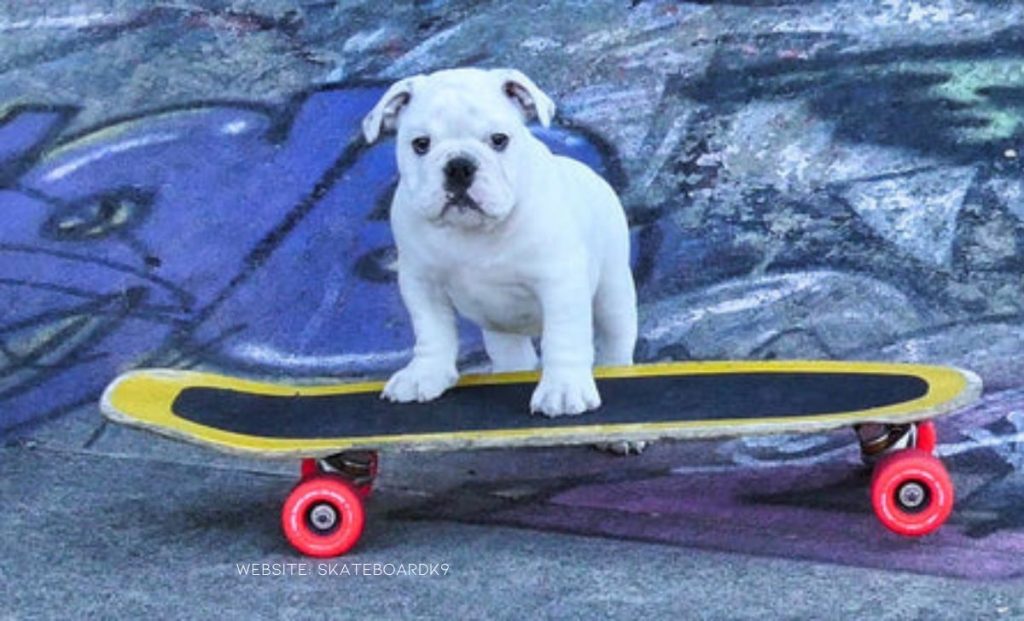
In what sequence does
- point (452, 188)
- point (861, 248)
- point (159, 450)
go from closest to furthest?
point (452, 188) < point (159, 450) < point (861, 248)

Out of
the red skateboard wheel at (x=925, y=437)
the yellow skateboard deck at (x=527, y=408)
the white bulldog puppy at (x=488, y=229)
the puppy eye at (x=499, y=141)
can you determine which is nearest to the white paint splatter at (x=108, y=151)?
the yellow skateboard deck at (x=527, y=408)

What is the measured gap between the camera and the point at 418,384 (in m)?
4.62

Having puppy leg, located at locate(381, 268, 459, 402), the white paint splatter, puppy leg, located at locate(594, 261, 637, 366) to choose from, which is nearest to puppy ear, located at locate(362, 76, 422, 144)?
puppy leg, located at locate(381, 268, 459, 402)

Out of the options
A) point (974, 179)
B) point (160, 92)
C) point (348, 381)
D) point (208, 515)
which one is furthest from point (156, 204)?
point (974, 179)

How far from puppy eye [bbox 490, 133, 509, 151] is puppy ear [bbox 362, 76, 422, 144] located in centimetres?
24

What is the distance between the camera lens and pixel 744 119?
6.14 meters

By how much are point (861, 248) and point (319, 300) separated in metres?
1.77

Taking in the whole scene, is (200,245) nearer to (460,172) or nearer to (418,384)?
(418,384)

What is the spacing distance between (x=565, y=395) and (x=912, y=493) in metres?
0.84

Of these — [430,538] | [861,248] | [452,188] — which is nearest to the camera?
[452,188]

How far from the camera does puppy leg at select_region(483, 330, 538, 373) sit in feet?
17.0

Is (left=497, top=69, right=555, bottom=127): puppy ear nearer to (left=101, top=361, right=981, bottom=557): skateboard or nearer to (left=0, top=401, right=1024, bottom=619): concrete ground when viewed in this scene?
(left=101, top=361, right=981, bottom=557): skateboard

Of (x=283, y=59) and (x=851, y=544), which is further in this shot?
(x=283, y=59)

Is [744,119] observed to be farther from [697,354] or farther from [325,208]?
[325,208]
